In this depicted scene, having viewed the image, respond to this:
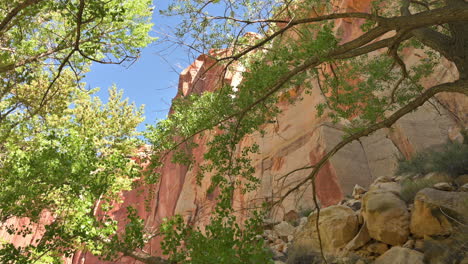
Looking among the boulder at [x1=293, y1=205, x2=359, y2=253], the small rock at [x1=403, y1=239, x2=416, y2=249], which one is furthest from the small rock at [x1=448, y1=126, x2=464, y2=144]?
the small rock at [x1=403, y1=239, x2=416, y2=249]

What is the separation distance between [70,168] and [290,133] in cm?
1149

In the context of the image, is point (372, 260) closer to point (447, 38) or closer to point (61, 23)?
→ point (447, 38)

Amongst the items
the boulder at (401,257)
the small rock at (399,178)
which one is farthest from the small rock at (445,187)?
the small rock at (399,178)

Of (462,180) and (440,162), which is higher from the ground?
(440,162)

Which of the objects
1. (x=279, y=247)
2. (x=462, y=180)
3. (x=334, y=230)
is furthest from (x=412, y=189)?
(x=279, y=247)

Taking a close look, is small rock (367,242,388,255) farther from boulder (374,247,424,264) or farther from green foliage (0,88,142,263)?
green foliage (0,88,142,263)

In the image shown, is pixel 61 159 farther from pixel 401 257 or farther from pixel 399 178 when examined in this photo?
pixel 399 178

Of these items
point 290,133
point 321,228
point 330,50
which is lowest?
point 321,228

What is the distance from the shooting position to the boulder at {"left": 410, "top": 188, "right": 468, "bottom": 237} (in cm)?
665

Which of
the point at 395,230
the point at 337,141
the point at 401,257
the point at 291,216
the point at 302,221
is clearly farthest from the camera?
the point at 337,141

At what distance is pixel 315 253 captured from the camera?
842cm

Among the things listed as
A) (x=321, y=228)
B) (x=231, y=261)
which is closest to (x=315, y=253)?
(x=321, y=228)

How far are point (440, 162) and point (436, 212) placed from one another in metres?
3.14

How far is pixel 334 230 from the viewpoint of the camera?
26.9ft
